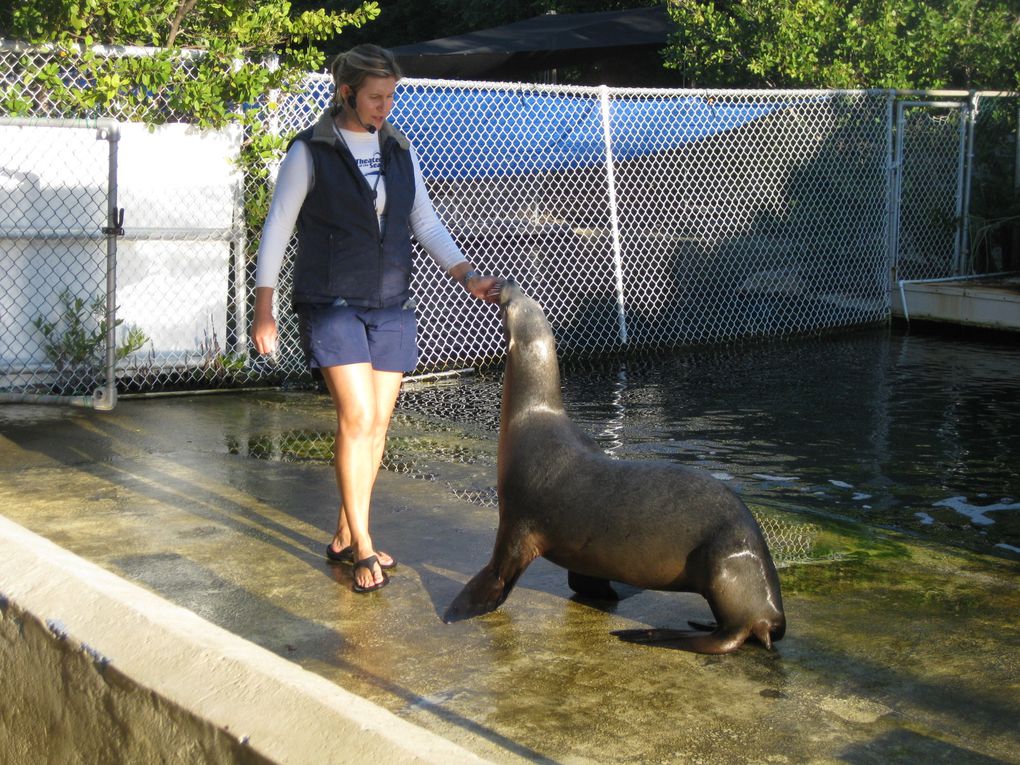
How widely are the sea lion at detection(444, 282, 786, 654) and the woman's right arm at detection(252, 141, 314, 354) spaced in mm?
835

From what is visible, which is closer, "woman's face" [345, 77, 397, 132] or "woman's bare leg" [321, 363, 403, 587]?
"woman's face" [345, 77, 397, 132]

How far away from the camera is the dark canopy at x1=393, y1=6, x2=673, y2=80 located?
1641cm

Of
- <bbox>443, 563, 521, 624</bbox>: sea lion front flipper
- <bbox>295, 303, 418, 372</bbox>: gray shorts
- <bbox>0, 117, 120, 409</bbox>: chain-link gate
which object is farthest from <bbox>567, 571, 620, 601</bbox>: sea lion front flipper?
<bbox>0, 117, 120, 409</bbox>: chain-link gate

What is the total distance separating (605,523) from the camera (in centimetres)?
429

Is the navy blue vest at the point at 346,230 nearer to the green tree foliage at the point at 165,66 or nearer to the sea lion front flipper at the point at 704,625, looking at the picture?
the sea lion front flipper at the point at 704,625

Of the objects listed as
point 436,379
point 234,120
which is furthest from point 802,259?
point 234,120

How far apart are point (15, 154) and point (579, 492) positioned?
17.1 ft

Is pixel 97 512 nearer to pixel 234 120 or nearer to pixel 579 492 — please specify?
pixel 579 492

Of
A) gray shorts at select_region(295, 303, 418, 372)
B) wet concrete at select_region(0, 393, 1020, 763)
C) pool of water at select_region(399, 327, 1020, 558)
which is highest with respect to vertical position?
gray shorts at select_region(295, 303, 418, 372)

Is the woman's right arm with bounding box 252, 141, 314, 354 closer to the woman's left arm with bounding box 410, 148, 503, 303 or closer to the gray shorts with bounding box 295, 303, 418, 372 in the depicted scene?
the gray shorts with bounding box 295, 303, 418, 372

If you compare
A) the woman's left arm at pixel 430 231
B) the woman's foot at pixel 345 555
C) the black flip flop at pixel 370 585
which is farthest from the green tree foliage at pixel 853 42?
the black flip flop at pixel 370 585

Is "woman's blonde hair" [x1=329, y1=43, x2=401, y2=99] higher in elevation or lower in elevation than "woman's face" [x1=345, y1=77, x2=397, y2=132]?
higher

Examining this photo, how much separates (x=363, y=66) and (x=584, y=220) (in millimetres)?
6284

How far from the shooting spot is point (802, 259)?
1234 centimetres
